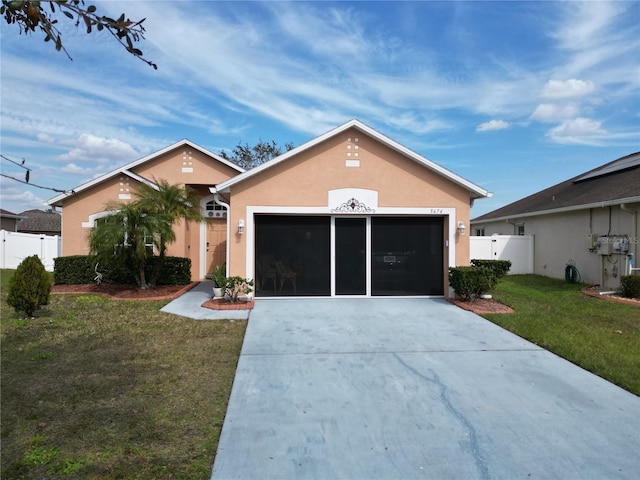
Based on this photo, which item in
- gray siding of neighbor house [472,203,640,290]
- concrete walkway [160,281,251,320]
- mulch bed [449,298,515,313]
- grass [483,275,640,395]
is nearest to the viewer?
grass [483,275,640,395]

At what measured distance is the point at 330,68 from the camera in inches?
510

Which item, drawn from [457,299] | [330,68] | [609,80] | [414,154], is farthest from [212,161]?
[609,80]

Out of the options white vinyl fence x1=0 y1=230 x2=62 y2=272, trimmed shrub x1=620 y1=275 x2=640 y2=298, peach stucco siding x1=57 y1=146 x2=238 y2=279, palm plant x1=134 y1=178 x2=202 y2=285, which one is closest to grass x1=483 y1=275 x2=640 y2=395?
trimmed shrub x1=620 y1=275 x2=640 y2=298

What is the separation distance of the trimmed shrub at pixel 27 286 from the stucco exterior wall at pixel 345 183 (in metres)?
4.09

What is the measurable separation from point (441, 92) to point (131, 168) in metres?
11.9

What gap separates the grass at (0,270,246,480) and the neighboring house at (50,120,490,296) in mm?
3037

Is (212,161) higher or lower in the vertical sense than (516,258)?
higher

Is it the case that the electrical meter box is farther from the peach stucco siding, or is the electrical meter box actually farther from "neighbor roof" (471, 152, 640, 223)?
the peach stucco siding

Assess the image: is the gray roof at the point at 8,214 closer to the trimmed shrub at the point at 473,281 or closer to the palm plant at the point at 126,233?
the palm plant at the point at 126,233

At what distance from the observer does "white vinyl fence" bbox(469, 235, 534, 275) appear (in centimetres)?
1775

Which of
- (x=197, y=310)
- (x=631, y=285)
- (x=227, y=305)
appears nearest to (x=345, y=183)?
(x=227, y=305)

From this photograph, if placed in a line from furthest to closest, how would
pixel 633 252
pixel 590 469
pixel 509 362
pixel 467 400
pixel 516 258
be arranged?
pixel 516 258
pixel 633 252
pixel 509 362
pixel 467 400
pixel 590 469

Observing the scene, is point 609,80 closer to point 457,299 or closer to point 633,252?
point 633,252

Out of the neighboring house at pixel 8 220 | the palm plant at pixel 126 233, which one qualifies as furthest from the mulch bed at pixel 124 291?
the neighboring house at pixel 8 220
